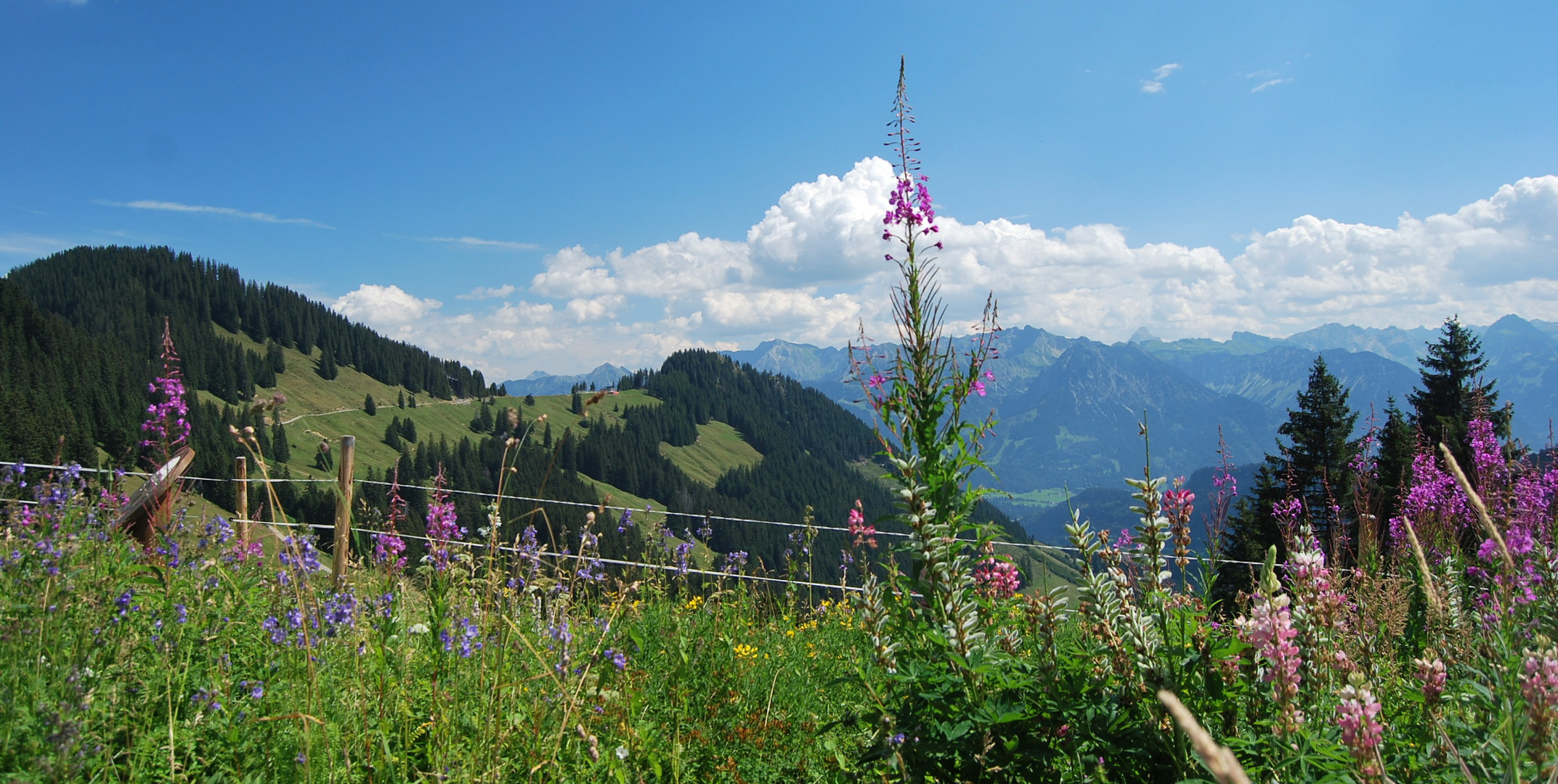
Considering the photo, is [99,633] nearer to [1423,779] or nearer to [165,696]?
[165,696]

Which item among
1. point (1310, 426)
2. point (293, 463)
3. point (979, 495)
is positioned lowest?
point (293, 463)

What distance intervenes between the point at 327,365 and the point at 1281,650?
20154 centimetres

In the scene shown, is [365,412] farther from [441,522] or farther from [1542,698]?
[1542,698]

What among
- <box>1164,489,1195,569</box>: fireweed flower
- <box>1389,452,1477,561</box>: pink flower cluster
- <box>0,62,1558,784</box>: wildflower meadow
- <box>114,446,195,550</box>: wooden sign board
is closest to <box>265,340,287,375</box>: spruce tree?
<box>114,446,195,550</box>: wooden sign board

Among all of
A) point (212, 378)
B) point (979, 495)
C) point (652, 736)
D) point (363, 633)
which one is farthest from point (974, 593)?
point (212, 378)

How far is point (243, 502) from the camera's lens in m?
6.91

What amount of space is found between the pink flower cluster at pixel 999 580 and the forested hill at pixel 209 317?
528 feet

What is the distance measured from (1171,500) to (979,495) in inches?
30.7

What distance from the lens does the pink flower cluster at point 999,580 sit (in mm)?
3658

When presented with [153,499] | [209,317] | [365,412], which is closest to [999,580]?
[153,499]

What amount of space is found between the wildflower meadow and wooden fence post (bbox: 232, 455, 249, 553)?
9 centimetres

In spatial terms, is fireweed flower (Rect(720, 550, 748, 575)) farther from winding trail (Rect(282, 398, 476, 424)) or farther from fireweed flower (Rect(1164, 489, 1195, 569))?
winding trail (Rect(282, 398, 476, 424))

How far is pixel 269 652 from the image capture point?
3.92 m

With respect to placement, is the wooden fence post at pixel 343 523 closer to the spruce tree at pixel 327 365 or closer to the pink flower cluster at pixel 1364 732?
the pink flower cluster at pixel 1364 732
